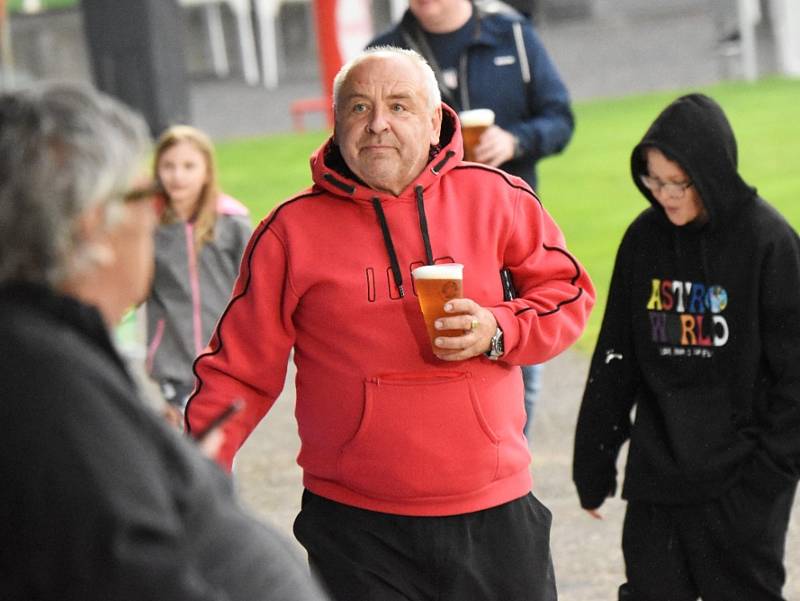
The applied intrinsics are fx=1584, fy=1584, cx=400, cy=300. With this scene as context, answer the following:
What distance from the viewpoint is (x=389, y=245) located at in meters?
4.11

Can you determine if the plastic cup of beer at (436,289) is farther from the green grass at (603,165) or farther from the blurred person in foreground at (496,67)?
the green grass at (603,165)

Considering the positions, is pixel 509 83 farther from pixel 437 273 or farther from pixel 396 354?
pixel 437 273

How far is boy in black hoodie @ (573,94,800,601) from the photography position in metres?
4.66

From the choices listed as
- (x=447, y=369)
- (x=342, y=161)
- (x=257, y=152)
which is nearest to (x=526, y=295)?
(x=447, y=369)

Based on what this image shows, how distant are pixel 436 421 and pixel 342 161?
2.57ft

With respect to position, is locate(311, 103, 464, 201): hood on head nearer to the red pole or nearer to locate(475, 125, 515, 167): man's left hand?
locate(475, 125, 515, 167): man's left hand

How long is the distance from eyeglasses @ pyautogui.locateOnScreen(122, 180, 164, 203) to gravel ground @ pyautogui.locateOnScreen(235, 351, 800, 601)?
3809mm

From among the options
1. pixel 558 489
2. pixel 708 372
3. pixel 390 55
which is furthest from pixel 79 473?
pixel 558 489

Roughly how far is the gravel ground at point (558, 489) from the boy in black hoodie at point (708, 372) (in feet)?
3.62

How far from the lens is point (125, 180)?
2406 millimetres

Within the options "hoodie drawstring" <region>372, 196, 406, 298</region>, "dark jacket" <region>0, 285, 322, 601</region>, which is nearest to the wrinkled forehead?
"hoodie drawstring" <region>372, 196, 406, 298</region>

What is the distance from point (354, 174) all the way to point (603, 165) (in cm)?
1576

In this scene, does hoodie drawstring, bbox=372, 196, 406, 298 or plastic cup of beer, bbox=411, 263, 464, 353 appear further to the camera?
hoodie drawstring, bbox=372, 196, 406, 298

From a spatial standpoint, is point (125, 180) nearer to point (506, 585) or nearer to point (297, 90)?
point (506, 585)
